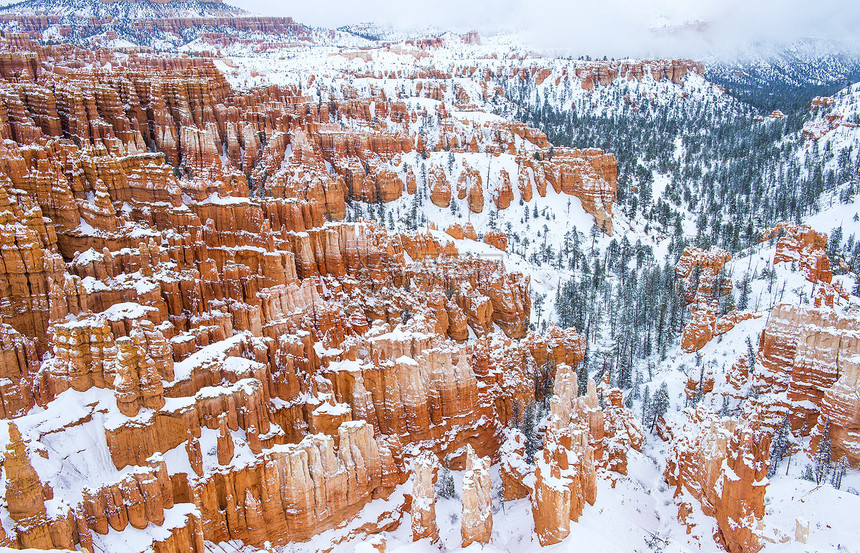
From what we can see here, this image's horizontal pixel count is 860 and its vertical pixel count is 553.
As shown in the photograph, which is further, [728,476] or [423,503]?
[423,503]

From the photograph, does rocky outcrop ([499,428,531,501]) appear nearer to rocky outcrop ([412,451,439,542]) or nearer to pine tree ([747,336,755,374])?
rocky outcrop ([412,451,439,542])

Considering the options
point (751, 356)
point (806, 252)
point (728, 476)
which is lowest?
point (751, 356)

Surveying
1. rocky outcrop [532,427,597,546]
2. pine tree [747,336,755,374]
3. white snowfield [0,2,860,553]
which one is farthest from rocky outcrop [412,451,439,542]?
pine tree [747,336,755,374]

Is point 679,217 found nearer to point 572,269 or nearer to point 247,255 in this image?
point 572,269

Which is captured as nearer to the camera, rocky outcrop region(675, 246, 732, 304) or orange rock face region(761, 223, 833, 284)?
orange rock face region(761, 223, 833, 284)

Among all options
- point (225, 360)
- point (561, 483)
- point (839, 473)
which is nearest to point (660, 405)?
point (839, 473)

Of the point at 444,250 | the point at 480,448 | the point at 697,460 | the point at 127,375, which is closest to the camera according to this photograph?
the point at 127,375

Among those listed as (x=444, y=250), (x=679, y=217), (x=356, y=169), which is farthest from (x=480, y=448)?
(x=679, y=217)

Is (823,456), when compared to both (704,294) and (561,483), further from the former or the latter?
(704,294)

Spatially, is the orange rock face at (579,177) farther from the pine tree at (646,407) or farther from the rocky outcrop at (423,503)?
the rocky outcrop at (423,503)
